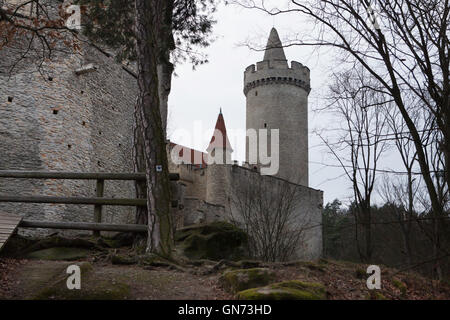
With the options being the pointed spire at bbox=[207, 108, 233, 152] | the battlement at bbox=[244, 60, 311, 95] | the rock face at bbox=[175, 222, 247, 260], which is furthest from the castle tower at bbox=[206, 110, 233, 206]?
the rock face at bbox=[175, 222, 247, 260]

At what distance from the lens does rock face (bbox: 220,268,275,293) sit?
4.85 meters

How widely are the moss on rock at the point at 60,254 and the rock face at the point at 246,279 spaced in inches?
95.8

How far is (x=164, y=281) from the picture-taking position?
5188mm

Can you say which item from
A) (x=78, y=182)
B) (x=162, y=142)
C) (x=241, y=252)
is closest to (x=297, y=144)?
(x=78, y=182)

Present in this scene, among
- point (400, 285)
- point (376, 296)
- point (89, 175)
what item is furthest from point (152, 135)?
point (400, 285)

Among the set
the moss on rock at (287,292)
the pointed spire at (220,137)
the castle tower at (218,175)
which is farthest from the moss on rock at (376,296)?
the pointed spire at (220,137)

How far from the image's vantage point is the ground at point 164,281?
4.56m

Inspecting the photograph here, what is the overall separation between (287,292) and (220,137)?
88.8 feet

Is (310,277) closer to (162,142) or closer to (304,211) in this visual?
(162,142)

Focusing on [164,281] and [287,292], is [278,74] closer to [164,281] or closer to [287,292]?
[164,281]

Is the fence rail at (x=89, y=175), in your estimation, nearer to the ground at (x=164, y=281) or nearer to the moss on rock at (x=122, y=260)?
the ground at (x=164, y=281)

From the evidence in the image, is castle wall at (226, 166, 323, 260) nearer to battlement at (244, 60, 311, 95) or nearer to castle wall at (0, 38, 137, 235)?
castle wall at (0, 38, 137, 235)

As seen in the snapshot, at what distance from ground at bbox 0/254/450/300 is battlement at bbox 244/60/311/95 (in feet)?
109
